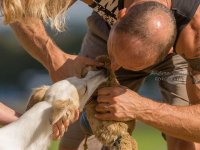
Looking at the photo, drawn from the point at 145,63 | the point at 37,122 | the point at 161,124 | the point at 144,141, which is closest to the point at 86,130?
the point at 161,124

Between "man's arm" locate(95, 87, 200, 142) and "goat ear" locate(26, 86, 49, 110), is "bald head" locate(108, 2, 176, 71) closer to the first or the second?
"man's arm" locate(95, 87, 200, 142)

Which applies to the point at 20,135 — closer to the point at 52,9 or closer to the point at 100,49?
the point at 52,9

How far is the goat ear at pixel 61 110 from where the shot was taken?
177 cm

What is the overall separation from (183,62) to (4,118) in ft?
3.28

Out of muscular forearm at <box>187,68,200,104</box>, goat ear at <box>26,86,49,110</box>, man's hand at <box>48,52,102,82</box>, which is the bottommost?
muscular forearm at <box>187,68,200,104</box>

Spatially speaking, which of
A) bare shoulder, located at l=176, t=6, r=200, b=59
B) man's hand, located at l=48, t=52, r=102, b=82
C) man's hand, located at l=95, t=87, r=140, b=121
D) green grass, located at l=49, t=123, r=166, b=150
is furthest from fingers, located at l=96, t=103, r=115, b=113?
green grass, located at l=49, t=123, r=166, b=150

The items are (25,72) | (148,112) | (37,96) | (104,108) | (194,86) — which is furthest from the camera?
(25,72)

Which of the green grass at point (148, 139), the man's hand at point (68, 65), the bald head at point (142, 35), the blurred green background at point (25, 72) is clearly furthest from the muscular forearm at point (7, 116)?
the blurred green background at point (25, 72)

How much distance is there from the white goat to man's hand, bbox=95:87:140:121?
25 centimetres

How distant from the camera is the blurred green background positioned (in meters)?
5.42

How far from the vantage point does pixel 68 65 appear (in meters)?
2.31

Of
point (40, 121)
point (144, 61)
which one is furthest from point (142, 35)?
point (40, 121)

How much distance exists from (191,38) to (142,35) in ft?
1.15

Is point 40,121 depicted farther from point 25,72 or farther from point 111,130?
point 25,72
